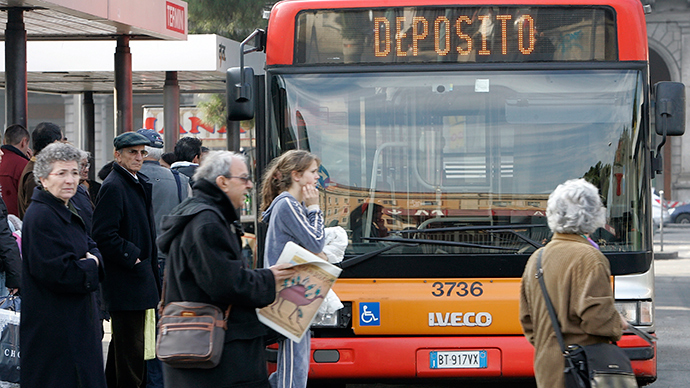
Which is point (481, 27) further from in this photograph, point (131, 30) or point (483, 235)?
point (131, 30)

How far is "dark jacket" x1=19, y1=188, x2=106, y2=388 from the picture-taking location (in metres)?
4.79

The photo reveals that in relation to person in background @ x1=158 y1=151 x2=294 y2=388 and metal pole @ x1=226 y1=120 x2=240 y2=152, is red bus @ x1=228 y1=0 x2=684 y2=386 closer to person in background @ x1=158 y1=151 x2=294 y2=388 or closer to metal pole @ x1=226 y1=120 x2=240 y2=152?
person in background @ x1=158 y1=151 x2=294 y2=388

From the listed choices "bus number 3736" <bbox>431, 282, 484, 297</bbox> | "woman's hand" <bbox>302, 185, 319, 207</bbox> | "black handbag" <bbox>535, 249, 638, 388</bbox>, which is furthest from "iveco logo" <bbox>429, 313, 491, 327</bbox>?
"black handbag" <bbox>535, 249, 638, 388</bbox>

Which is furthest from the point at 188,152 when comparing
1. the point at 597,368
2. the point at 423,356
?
the point at 597,368

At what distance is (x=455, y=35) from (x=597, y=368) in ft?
8.94

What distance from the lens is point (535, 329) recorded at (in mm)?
4215

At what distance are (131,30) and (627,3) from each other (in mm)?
7906

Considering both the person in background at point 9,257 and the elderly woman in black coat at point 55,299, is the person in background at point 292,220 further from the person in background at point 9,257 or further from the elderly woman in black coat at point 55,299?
the person in background at point 9,257

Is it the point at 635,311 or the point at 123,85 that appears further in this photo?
the point at 123,85

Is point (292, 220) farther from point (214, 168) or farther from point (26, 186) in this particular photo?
point (26, 186)

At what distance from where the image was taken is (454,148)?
589cm

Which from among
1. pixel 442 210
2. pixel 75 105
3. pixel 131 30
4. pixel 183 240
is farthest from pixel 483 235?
pixel 75 105

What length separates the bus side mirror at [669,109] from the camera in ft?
19.6

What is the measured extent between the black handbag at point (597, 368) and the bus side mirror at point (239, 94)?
2.64 meters
